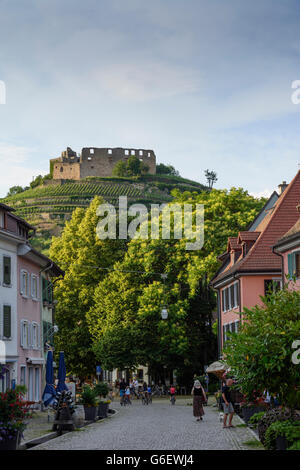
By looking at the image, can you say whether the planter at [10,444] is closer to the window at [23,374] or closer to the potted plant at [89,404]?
the potted plant at [89,404]

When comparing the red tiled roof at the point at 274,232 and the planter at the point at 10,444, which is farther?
the red tiled roof at the point at 274,232

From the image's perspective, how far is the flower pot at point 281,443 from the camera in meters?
16.8

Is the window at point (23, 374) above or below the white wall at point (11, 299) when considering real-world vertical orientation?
below

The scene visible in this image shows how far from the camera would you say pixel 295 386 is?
17844 millimetres

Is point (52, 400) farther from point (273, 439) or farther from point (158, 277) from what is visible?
point (158, 277)

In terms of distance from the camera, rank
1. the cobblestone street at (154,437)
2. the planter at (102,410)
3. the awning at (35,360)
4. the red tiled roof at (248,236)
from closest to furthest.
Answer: the cobblestone street at (154,437)
the planter at (102,410)
the awning at (35,360)
the red tiled roof at (248,236)

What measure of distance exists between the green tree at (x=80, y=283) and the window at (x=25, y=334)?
1778 cm

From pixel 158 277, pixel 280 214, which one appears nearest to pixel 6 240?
pixel 280 214

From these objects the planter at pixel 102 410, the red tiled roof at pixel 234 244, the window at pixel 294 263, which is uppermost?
the red tiled roof at pixel 234 244

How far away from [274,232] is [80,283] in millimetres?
23519

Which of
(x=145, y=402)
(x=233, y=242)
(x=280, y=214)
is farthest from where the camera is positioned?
(x=145, y=402)

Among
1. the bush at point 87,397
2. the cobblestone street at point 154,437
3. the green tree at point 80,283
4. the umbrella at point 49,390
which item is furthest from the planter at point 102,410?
the green tree at point 80,283
